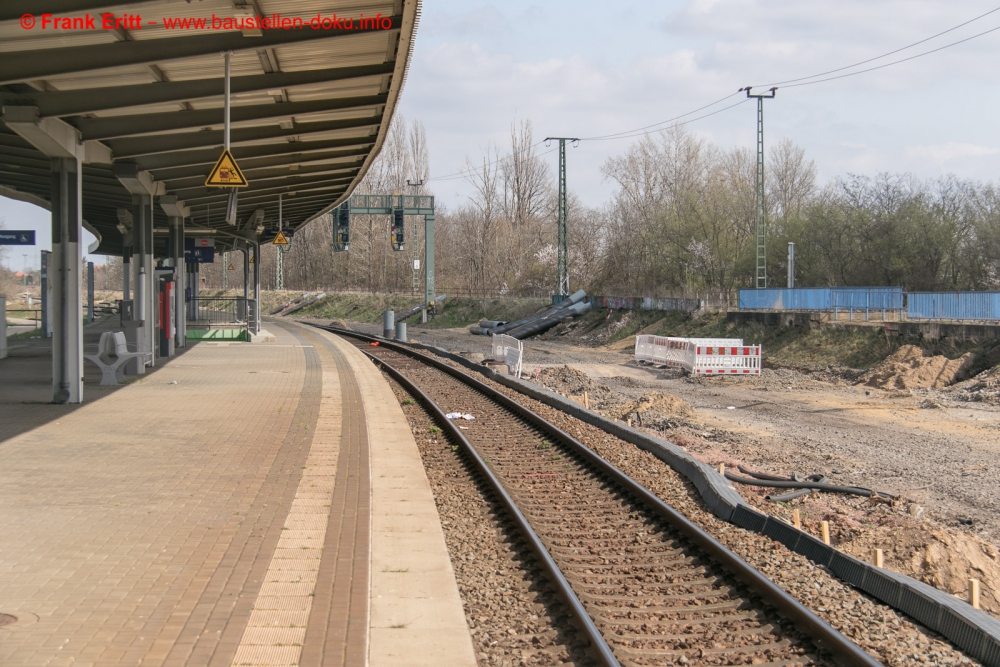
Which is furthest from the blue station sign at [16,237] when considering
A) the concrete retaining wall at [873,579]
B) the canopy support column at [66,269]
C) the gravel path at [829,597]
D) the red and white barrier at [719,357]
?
the gravel path at [829,597]

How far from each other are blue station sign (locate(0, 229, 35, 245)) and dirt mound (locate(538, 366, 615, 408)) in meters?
15.2

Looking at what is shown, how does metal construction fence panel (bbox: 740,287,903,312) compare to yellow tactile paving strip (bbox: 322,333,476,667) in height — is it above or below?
above

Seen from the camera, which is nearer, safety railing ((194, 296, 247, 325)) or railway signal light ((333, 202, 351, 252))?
safety railing ((194, 296, 247, 325))

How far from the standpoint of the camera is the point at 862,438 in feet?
50.5

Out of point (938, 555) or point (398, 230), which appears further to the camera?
point (398, 230)

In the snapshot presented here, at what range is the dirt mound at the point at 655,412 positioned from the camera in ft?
54.2

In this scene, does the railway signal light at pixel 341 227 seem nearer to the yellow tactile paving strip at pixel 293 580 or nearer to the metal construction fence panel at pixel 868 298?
the metal construction fence panel at pixel 868 298

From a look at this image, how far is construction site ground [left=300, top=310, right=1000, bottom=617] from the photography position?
8.13 metres

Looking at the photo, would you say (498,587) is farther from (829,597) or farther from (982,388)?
(982,388)

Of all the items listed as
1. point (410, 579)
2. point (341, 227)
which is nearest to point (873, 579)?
point (410, 579)

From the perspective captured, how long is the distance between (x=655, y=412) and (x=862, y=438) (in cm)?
409

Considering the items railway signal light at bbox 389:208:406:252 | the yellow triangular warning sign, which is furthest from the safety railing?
the yellow triangular warning sign

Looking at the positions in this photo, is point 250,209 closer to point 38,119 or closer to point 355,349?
point 355,349

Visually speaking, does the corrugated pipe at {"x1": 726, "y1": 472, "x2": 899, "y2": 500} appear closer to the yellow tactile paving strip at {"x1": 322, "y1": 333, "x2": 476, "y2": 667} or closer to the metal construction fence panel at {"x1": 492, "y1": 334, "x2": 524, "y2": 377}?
the yellow tactile paving strip at {"x1": 322, "y1": 333, "x2": 476, "y2": 667}
